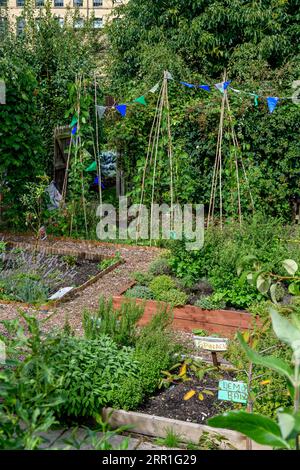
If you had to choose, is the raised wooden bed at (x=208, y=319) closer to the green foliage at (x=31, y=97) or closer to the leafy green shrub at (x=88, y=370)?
the leafy green shrub at (x=88, y=370)

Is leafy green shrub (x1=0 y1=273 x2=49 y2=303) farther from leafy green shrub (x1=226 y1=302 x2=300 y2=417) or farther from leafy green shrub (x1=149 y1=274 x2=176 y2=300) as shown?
leafy green shrub (x1=226 y1=302 x2=300 y2=417)

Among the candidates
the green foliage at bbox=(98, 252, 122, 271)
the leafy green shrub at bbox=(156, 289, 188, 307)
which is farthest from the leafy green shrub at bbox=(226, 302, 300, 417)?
the green foliage at bbox=(98, 252, 122, 271)

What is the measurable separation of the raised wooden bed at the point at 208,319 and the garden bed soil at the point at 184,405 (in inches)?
44.7

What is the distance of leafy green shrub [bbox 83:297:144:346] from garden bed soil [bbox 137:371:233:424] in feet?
1.70

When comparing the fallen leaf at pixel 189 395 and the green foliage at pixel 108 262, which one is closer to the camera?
the fallen leaf at pixel 189 395

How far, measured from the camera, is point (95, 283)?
6.50 m

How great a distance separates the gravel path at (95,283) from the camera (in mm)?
5590

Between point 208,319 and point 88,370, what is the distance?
6.27ft

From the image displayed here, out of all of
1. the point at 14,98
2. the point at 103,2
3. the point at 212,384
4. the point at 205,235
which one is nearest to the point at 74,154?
the point at 14,98

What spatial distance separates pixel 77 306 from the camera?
19.2ft

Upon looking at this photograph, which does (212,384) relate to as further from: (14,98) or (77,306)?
(14,98)

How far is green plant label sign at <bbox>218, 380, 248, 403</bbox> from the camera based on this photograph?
3.76 m

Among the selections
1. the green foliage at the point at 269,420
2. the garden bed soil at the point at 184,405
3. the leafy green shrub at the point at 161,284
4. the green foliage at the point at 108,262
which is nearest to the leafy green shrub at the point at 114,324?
the garden bed soil at the point at 184,405

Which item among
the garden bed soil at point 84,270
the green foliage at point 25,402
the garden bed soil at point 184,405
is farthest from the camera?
the garden bed soil at point 84,270
